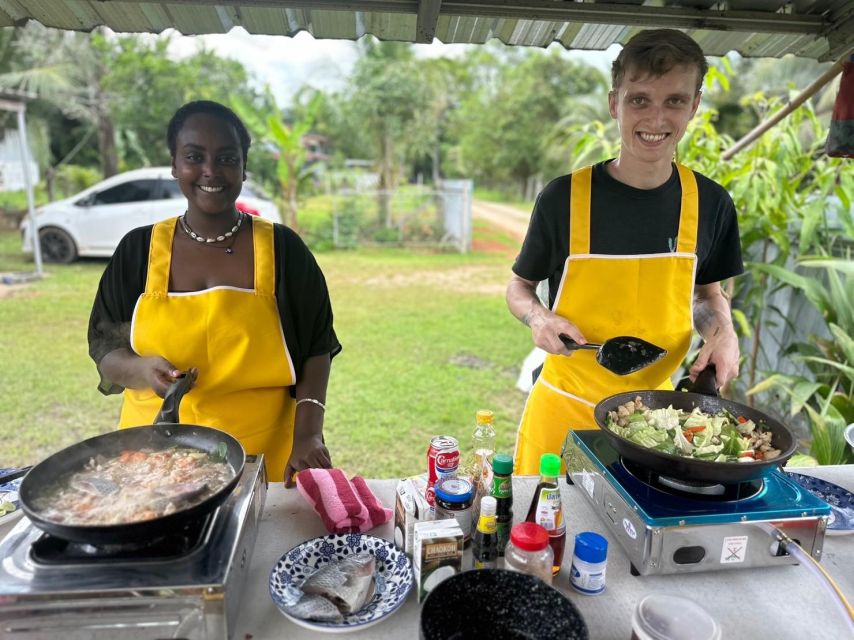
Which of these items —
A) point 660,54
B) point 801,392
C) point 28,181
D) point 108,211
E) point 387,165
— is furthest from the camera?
point 387,165

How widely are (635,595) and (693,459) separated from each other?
35 centimetres

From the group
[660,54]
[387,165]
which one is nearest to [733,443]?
[660,54]

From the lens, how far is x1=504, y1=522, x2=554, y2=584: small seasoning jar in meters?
1.33

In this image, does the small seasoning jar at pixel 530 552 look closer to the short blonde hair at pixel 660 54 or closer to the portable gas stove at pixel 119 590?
the portable gas stove at pixel 119 590

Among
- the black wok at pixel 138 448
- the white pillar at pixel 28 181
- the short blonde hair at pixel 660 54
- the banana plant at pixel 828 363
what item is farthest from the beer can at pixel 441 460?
the white pillar at pixel 28 181

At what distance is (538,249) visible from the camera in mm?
2342

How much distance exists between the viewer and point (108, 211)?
10914 millimetres

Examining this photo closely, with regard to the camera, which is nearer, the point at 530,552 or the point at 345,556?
the point at 530,552

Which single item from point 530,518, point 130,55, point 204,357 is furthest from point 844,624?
point 130,55

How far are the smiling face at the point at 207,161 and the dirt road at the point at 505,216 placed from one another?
49.4ft

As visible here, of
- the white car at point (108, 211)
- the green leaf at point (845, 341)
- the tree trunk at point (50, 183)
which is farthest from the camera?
the tree trunk at point (50, 183)

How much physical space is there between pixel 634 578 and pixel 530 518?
0.29 m

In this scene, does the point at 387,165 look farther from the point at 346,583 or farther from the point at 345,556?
the point at 346,583

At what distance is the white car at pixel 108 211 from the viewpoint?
10.8 m
